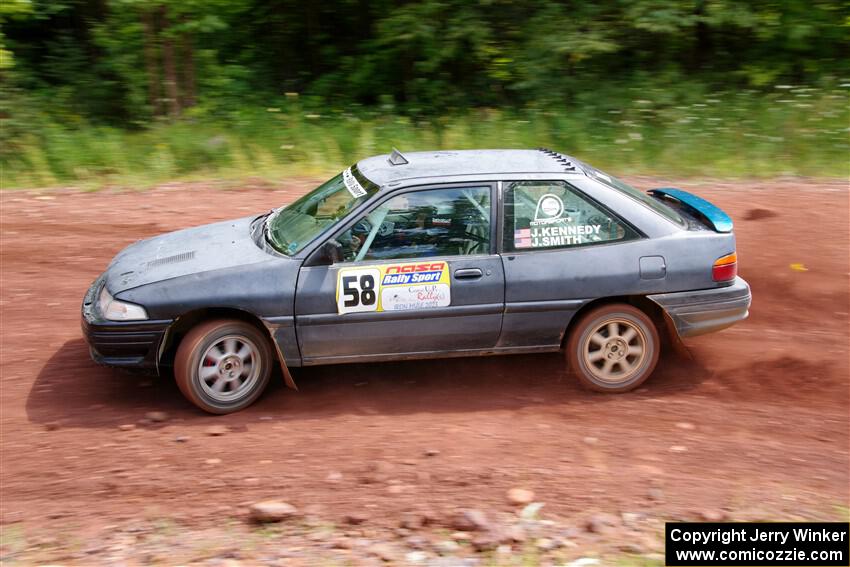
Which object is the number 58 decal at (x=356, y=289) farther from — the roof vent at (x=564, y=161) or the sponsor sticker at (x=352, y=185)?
the roof vent at (x=564, y=161)

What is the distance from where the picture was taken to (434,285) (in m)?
5.63

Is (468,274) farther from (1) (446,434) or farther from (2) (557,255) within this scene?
(1) (446,434)

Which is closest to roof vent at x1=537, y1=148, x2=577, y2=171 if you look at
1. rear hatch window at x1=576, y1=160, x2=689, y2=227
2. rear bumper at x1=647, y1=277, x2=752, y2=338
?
rear hatch window at x1=576, y1=160, x2=689, y2=227

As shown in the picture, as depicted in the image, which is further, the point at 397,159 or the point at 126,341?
the point at 397,159

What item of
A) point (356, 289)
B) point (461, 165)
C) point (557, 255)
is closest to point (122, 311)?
point (356, 289)

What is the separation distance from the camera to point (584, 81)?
535 inches

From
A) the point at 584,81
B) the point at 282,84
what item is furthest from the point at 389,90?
the point at 584,81

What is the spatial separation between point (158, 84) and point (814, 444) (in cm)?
1148

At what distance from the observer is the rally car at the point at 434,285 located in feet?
18.2

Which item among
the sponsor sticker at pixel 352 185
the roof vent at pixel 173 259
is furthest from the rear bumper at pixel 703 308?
the roof vent at pixel 173 259

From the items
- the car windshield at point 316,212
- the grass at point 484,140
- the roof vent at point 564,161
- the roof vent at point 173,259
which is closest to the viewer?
the car windshield at point 316,212

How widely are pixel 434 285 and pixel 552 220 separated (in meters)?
0.93

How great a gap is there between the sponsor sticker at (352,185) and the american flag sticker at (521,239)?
1.07m

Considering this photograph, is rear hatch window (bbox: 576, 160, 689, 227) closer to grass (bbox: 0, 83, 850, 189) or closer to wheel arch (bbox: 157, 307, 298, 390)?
wheel arch (bbox: 157, 307, 298, 390)
